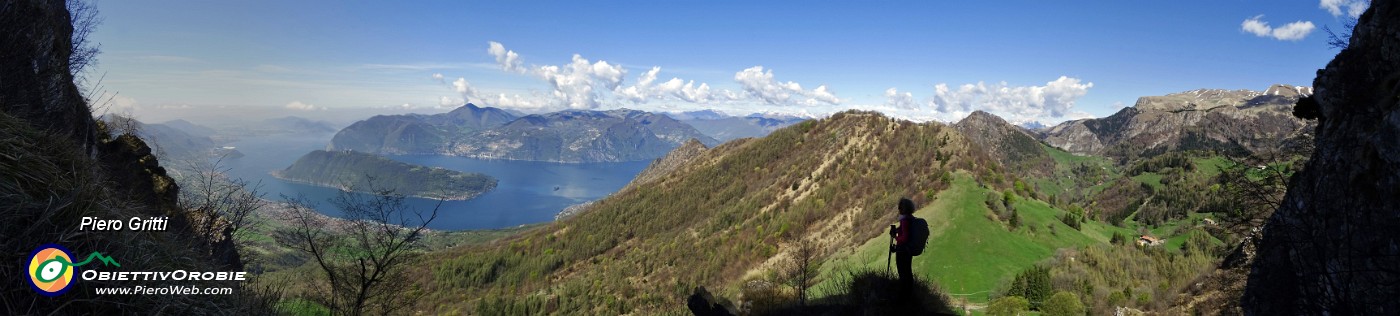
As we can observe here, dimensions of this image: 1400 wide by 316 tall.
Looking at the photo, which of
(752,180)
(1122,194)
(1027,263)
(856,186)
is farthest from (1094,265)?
(1122,194)

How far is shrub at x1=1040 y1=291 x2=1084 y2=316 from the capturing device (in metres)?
19.5

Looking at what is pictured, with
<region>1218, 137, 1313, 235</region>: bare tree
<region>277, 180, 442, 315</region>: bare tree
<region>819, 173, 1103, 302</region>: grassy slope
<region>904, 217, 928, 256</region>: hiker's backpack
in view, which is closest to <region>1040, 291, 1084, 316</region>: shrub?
<region>819, 173, 1103, 302</region>: grassy slope

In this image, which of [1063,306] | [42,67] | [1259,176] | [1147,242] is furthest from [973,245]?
[42,67]

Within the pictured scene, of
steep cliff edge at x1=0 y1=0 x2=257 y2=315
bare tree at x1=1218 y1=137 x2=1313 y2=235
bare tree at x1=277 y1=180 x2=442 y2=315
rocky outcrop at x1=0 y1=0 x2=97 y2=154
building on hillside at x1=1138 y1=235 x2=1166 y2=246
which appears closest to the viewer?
steep cliff edge at x1=0 y1=0 x2=257 y2=315

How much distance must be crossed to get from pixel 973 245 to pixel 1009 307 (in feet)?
36.8

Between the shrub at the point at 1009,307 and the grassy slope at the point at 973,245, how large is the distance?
13.7 ft

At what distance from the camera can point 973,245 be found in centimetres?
3136

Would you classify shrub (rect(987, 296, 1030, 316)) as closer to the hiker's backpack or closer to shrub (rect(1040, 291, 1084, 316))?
shrub (rect(1040, 291, 1084, 316))

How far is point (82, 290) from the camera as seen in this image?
13.7ft

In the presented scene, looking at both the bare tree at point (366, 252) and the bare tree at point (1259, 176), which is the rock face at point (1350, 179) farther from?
the bare tree at point (366, 252)

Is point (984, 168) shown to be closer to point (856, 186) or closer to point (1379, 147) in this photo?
point (856, 186)

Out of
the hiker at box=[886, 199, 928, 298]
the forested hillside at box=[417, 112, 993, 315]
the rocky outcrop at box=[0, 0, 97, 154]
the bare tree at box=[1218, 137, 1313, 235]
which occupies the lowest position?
the forested hillside at box=[417, 112, 993, 315]

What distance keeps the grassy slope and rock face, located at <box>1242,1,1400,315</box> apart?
643 inches

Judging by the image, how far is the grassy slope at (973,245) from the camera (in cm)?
2811
